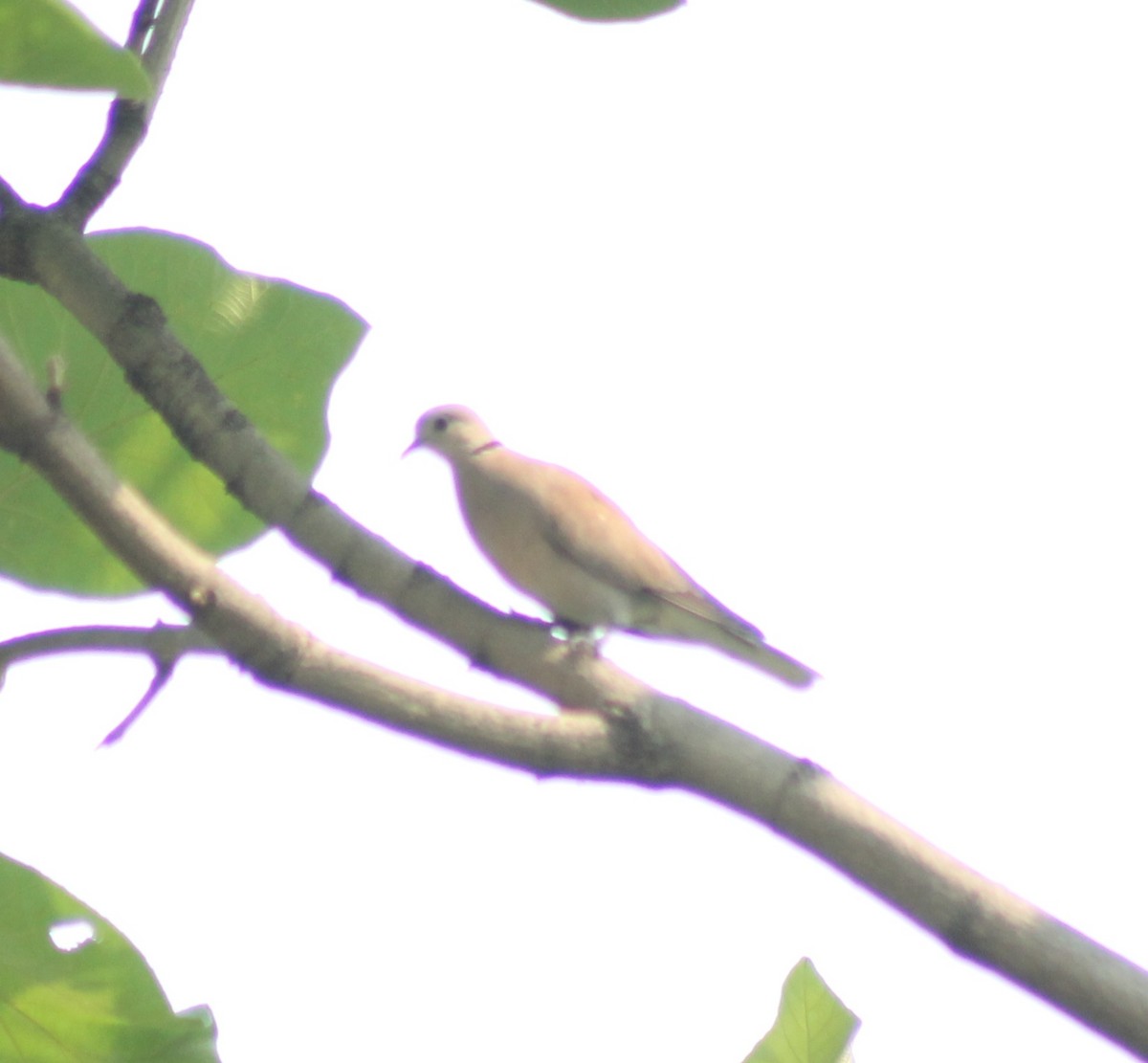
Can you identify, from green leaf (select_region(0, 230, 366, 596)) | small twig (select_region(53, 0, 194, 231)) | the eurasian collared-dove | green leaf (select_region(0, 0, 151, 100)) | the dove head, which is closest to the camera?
green leaf (select_region(0, 0, 151, 100))

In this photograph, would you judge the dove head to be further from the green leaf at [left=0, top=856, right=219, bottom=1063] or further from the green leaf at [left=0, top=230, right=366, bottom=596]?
the green leaf at [left=0, top=856, right=219, bottom=1063]

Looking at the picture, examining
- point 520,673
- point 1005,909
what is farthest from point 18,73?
point 1005,909

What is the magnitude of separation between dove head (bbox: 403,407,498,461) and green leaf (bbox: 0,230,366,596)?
2020mm

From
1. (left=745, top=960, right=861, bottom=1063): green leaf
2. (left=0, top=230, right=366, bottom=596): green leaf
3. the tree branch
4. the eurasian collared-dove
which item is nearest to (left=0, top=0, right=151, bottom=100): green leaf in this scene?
the tree branch

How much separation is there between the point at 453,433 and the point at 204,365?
8.97 ft

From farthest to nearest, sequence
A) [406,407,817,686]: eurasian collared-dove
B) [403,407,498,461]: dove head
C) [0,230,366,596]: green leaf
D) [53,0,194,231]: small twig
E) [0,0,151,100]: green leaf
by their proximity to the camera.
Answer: [403,407,498,461]: dove head → [406,407,817,686]: eurasian collared-dove → [0,230,366,596]: green leaf → [53,0,194,231]: small twig → [0,0,151,100]: green leaf

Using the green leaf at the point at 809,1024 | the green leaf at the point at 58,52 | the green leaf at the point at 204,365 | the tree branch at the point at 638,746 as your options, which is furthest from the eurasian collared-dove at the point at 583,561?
the green leaf at the point at 58,52

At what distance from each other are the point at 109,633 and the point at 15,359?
40cm

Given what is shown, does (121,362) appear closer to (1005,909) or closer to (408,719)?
(408,719)

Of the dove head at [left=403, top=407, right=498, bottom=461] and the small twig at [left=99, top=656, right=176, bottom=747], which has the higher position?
the dove head at [left=403, top=407, right=498, bottom=461]

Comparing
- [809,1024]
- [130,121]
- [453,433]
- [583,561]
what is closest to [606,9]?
[130,121]

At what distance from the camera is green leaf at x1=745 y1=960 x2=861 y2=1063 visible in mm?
2232

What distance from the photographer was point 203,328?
8.04ft

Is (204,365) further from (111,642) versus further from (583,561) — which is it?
(583,561)
